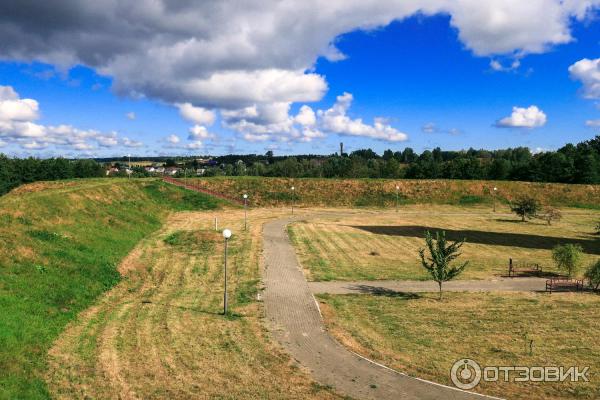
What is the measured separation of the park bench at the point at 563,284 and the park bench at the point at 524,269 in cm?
220

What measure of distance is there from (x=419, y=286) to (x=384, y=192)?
152ft

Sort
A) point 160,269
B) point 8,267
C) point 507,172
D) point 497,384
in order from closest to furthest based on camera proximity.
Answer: point 497,384 < point 8,267 < point 160,269 < point 507,172

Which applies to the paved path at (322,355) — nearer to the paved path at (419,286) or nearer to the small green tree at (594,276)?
the paved path at (419,286)

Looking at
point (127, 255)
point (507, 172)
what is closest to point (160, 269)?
point (127, 255)

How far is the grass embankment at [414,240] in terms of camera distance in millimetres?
29312

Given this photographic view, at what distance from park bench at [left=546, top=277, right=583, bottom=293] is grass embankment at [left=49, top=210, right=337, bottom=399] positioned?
17925 millimetres

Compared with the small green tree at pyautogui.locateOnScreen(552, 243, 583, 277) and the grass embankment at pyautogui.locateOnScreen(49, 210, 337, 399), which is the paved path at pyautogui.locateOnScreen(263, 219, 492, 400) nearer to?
the grass embankment at pyautogui.locateOnScreen(49, 210, 337, 399)

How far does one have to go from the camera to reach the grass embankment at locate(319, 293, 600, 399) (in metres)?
14.2

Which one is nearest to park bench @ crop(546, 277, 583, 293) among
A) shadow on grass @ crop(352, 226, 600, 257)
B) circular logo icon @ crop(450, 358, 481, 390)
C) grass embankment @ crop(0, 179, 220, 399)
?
shadow on grass @ crop(352, 226, 600, 257)

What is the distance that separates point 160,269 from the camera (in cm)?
2719

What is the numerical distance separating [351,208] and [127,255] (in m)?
40.3

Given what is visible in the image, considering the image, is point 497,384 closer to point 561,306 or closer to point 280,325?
point 280,325

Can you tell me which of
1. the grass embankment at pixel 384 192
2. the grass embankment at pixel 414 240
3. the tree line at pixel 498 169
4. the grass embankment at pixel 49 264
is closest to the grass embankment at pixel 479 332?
the grass embankment at pixel 414 240

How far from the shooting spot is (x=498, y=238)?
4225cm
